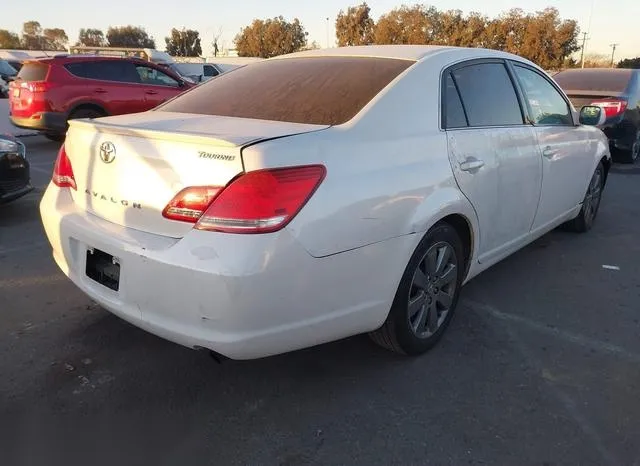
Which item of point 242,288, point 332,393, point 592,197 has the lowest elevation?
point 332,393

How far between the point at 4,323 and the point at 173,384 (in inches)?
49.7

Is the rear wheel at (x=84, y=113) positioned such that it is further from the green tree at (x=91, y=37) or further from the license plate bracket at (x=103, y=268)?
the green tree at (x=91, y=37)

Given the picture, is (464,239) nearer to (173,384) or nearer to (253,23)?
(173,384)

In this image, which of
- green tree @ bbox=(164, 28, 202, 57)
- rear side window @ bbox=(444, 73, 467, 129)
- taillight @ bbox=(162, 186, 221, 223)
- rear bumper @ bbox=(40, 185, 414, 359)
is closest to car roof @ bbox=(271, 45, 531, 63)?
rear side window @ bbox=(444, 73, 467, 129)

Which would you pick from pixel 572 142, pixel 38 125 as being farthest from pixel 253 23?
pixel 572 142

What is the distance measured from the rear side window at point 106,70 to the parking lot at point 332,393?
794cm

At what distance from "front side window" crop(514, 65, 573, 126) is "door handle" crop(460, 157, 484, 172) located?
1019 mm

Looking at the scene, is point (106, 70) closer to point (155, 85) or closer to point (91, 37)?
point (155, 85)

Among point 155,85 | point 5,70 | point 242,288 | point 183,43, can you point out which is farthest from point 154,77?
point 183,43

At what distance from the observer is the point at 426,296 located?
2.97 m

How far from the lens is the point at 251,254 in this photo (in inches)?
83.4

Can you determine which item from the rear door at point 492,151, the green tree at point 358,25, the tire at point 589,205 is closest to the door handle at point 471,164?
the rear door at point 492,151

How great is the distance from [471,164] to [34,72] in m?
9.93

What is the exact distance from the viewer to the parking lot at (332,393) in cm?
232
